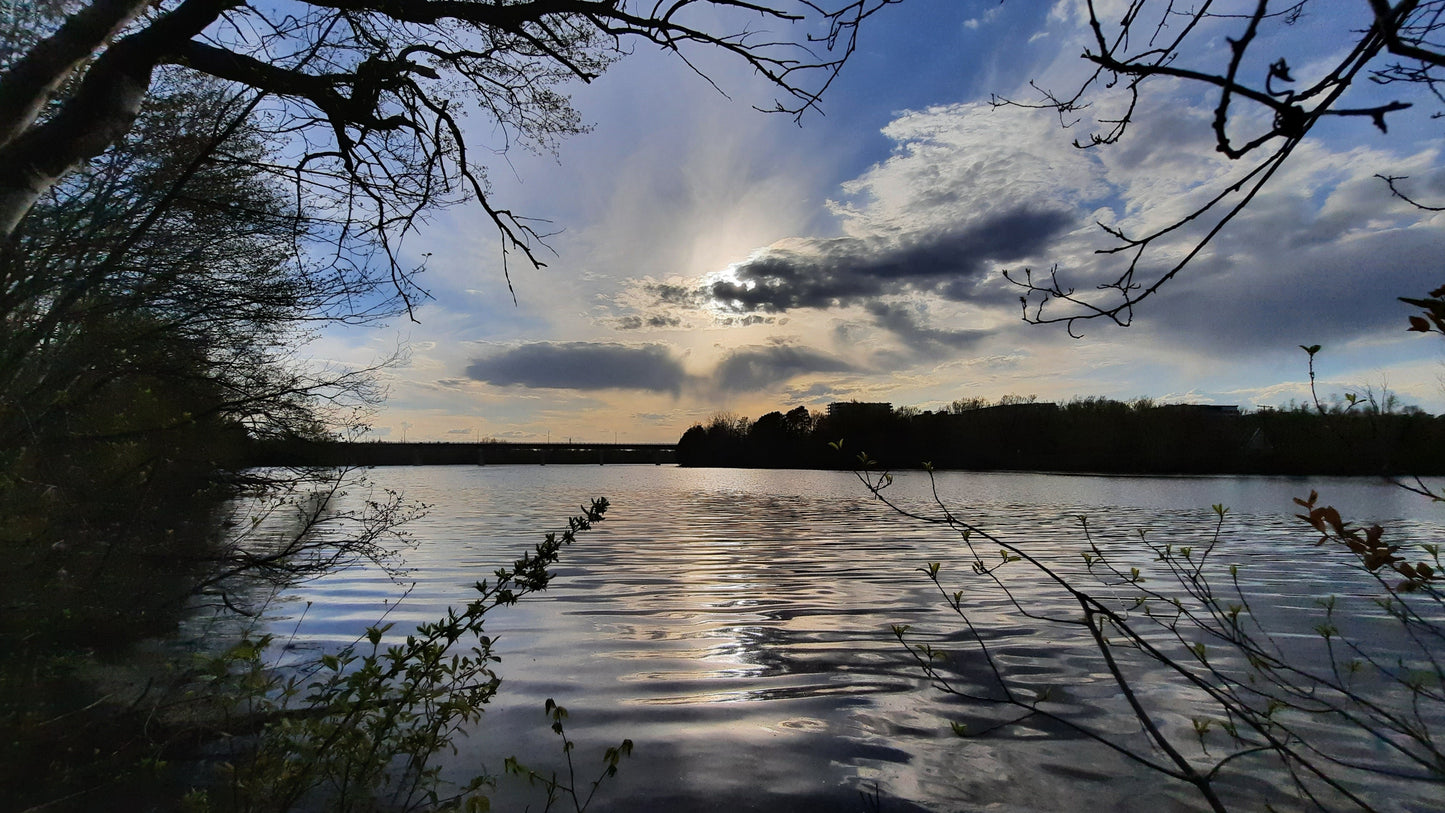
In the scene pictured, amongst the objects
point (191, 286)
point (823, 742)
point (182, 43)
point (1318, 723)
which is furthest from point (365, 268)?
point (1318, 723)

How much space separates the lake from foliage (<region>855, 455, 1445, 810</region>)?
86 millimetres

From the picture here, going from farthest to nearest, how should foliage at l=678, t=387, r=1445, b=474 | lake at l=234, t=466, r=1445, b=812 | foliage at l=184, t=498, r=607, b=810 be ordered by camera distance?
foliage at l=678, t=387, r=1445, b=474
lake at l=234, t=466, r=1445, b=812
foliage at l=184, t=498, r=607, b=810

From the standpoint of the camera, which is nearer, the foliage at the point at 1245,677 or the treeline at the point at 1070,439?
the foliage at the point at 1245,677

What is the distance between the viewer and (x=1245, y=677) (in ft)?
17.9

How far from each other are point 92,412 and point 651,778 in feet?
22.1

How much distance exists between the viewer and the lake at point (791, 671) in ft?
12.6

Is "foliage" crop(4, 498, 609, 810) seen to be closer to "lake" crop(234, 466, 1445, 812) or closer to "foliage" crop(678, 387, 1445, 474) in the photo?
"lake" crop(234, 466, 1445, 812)

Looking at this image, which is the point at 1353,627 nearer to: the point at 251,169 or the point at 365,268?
the point at 365,268

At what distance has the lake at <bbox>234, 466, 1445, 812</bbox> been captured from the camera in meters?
3.85

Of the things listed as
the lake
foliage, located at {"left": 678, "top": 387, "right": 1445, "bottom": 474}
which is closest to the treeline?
foliage, located at {"left": 678, "top": 387, "right": 1445, "bottom": 474}

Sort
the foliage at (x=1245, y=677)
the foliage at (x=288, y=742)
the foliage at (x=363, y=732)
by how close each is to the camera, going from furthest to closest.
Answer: the foliage at (x=288, y=742)
the foliage at (x=363, y=732)
the foliage at (x=1245, y=677)

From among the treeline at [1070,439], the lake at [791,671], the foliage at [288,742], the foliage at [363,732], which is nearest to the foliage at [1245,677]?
the lake at [791,671]

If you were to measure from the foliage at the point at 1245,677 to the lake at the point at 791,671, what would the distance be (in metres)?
0.09

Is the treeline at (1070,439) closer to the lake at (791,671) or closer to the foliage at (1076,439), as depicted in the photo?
the foliage at (1076,439)
